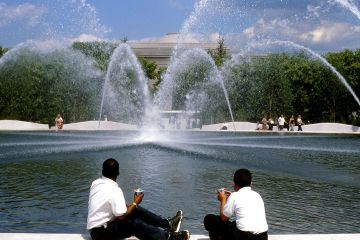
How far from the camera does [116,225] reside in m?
7.00

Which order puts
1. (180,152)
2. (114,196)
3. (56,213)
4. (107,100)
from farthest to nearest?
1. (107,100)
2. (180,152)
3. (56,213)
4. (114,196)

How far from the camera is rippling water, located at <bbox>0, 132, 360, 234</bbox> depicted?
31.9ft

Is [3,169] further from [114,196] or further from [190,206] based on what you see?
[114,196]

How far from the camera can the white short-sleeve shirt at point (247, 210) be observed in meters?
6.74

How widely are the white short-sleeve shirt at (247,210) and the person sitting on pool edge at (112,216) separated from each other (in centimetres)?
77

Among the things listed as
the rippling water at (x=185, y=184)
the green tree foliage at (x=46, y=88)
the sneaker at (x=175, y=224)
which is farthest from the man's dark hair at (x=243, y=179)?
the green tree foliage at (x=46, y=88)

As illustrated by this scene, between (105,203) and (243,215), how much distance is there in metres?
1.76

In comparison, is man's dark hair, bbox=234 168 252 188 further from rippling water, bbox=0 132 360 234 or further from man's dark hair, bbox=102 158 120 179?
rippling water, bbox=0 132 360 234

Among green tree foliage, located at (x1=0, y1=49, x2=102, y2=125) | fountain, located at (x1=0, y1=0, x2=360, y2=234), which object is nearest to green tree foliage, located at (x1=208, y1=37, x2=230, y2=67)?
green tree foliage, located at (x1=0, y1=49, x2=102, y2=125)

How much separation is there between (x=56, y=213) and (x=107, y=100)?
4806cm

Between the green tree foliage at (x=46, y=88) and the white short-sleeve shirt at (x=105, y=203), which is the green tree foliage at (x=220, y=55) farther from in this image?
the white short-sleeve shirt at (x=105, y=203)

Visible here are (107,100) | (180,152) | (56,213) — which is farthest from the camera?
(107,100)

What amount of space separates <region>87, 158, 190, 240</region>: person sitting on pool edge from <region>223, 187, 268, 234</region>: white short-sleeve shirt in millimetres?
766

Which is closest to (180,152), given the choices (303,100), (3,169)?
(3,169)
